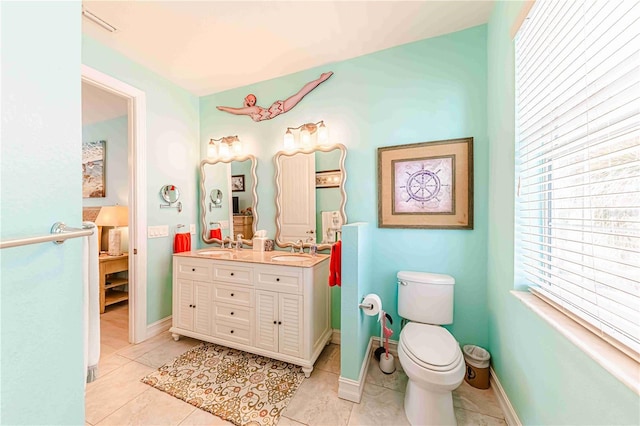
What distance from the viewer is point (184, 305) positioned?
219 cm

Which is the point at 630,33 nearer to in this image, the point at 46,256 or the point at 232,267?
the point at 46,256

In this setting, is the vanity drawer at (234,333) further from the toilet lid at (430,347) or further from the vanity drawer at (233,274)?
the toilet lid at (430,347)

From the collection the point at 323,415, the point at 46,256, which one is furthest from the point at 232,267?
the point at 46,256

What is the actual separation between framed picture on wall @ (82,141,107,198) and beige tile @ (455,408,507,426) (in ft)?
15.6

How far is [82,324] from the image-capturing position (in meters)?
0.72

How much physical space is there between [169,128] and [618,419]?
337cm

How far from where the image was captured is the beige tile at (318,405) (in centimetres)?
139

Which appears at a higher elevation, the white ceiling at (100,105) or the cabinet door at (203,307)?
the white ceiling at (100,105)

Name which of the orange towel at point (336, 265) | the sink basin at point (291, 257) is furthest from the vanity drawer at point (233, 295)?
the orange towel at point (336, 265)

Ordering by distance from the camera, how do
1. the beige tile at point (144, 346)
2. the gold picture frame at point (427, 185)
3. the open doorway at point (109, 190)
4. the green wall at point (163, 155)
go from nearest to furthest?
1. the gold picture frame at point (427, 185)
2. the beige tile at point (144, 346)
3. the green wall at point (163, 155)
4. the open doorway at point (109, 190)

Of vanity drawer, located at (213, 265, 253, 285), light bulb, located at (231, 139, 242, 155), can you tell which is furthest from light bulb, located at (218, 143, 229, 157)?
vanity drawer, located at (213, 265, 253, 285)

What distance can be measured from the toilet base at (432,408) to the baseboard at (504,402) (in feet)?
0.97

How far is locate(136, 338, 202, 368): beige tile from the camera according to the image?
193cm

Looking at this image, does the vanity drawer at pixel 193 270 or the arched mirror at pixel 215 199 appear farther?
the arched mirror at pixel 215 199
